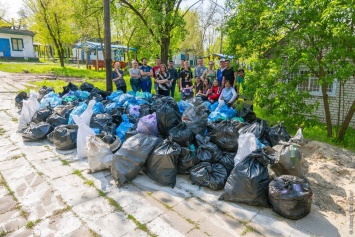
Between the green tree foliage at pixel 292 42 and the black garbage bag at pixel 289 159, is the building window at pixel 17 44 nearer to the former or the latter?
the green tree foliage at pixel 292 42

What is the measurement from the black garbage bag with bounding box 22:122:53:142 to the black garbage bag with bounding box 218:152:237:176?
3458mm

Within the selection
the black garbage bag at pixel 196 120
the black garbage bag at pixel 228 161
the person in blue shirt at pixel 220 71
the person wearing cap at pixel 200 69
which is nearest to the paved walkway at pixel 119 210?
the black garbage bag at pixel 228 161

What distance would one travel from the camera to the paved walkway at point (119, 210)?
2.55 m

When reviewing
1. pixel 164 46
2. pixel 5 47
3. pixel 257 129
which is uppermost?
pixel 5 47

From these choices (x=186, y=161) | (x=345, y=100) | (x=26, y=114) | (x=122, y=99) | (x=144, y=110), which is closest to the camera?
(x=186, y=161)

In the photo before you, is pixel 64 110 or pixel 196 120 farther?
pixel 64 110

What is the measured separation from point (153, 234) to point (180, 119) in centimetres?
242

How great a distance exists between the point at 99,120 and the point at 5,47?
3045 cm

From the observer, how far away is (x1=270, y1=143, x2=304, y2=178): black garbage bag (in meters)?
3.25

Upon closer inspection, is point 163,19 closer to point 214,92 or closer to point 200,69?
point 200,69

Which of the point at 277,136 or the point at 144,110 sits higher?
the point at 144,110

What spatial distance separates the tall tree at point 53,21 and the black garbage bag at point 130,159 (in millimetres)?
18999

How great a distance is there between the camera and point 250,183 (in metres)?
2.88

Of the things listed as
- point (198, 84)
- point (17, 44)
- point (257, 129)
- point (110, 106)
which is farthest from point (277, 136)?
point (17, 44)
